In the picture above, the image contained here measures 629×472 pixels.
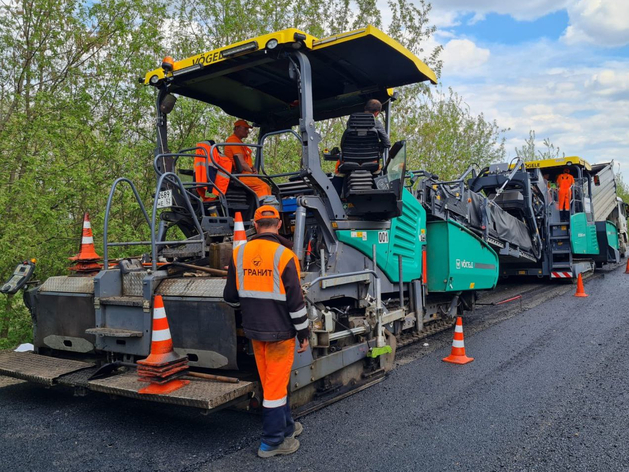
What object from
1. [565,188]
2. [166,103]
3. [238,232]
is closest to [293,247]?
[238,232]

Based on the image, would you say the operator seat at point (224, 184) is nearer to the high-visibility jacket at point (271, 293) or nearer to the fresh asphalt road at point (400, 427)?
the high-visibility jacket at point (271, 293)

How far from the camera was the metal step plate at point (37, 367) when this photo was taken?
388cm

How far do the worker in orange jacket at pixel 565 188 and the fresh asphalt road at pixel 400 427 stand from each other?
271 inches

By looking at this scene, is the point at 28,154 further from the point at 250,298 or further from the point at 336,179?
the point at 250,298

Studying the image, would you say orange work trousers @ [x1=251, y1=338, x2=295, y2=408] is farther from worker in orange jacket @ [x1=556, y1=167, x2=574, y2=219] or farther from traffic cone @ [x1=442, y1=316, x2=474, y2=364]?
worker in orange jacket @ [x1=556, y1=167, x2=574, y2=219]

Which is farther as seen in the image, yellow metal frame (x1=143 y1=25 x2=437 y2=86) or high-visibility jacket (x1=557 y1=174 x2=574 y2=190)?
high-visibility jacket (x1=557 y1=174 x2=574 y2=190)

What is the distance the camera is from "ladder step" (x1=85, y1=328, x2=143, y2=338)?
378 cm

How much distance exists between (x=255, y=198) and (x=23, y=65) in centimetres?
497

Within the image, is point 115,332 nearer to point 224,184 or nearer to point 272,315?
point 272,315

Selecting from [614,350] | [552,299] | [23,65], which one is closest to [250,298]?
[614,350]

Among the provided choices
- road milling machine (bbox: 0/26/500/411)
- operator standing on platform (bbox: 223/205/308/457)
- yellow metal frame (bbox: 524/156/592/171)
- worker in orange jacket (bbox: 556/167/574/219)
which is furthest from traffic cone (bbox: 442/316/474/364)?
yellow metal frame (bbox: 524/156/592/171)

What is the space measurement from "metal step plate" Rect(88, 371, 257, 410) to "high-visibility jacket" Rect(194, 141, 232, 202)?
200 centimetres

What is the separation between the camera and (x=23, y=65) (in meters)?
7.36

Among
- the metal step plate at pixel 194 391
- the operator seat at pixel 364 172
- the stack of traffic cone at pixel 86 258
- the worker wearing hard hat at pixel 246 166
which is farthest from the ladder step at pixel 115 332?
the operator seat at pixel 364 172
